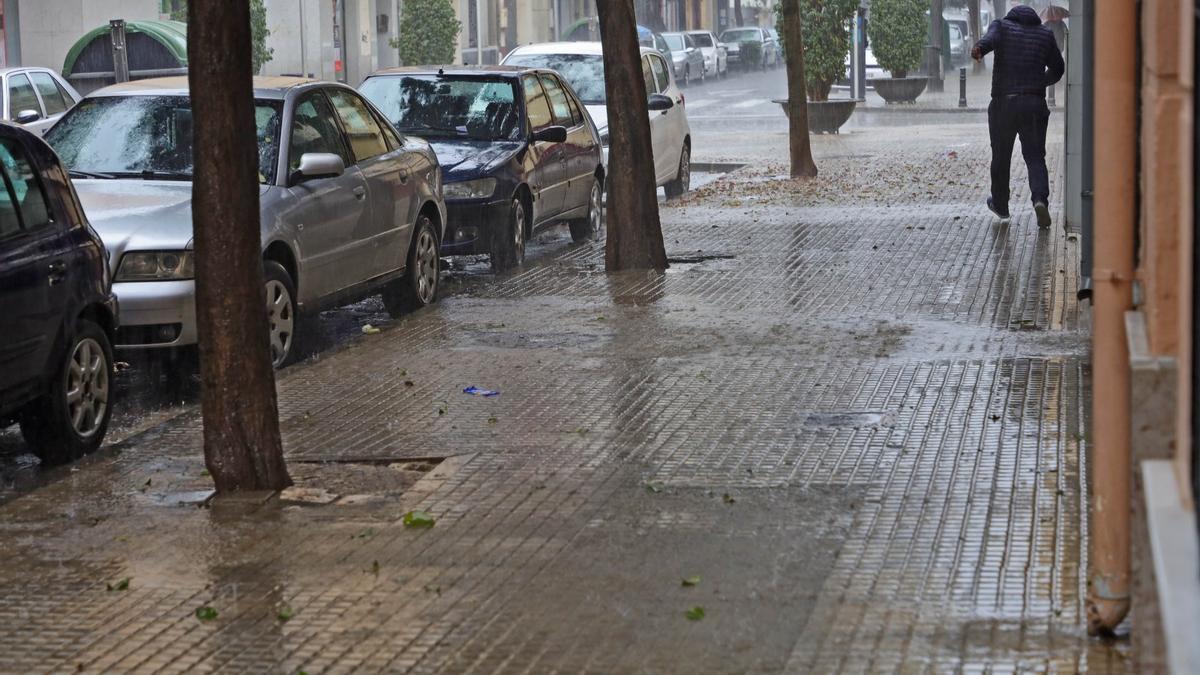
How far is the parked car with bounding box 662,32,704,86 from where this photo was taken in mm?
58125

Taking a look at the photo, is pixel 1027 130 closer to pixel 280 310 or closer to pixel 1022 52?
pixel 1022 52

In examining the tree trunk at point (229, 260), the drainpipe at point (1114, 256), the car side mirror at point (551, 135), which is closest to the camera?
the drainpipe at point (1114, 256)

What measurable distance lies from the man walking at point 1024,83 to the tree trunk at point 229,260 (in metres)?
9.33

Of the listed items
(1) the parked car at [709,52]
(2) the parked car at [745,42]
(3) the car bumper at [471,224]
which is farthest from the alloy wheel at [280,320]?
(2) the parked car at [745,42]

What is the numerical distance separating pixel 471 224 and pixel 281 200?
13.1ft

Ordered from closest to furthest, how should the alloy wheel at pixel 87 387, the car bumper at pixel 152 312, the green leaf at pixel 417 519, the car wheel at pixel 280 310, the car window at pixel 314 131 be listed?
the green leaf at pixel 417 519, the alloy wheel at pixel 87 387, the car bumper at pixel 152 312, the car wheel at pixel 280 310, the car window at pixel 314 131

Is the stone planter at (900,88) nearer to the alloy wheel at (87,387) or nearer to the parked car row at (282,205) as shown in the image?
the parked car row at (282,205)

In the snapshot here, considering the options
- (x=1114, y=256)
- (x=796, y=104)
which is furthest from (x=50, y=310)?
(x=796, y=104)

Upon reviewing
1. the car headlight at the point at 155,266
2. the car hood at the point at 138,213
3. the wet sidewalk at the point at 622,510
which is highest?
the car hood at the point at 138,213

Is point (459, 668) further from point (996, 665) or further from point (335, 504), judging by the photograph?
point (335, 504)

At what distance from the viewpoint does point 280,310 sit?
1036 cm

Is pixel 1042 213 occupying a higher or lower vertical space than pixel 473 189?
lower

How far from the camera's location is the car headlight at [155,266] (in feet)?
31.9

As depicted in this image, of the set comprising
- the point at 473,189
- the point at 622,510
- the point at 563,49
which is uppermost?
the point at 563,49
